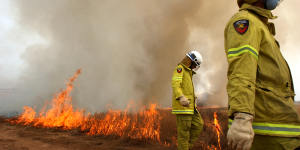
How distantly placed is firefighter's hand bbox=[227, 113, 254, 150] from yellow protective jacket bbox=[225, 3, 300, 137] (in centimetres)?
5

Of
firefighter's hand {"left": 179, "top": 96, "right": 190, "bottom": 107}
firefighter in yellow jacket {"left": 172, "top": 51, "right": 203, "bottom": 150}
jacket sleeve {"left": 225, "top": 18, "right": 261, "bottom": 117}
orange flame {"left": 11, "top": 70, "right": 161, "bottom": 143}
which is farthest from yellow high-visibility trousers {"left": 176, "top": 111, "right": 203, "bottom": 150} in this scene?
jacket sleeve {"left": 225, "top": 18, "right": 261, "bottom": 117}

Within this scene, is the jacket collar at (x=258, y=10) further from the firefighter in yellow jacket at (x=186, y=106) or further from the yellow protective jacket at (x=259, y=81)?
the firefighter in yellow jacket at (x=186, y=106)

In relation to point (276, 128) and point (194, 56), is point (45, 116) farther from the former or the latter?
point (276, 128)

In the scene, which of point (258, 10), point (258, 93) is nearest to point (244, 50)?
point (258, 93)

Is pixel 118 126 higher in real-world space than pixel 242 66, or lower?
lower

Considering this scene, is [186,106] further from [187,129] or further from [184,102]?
[187,129]

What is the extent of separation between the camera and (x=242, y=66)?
1.25m

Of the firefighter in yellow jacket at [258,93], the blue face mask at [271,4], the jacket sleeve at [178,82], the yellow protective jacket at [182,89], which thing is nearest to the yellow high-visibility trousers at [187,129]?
the yellow protective jacket at [182,89]

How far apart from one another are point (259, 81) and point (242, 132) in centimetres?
46

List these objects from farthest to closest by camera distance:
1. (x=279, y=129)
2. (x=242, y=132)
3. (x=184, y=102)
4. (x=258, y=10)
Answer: (x=184, y=102) → (x=258, y=10) → (x=279, y=129) → (x=242, y=132)

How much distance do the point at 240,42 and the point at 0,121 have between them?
10660mm

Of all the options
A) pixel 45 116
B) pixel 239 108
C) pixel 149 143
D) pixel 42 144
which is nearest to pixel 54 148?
pixel 42 144

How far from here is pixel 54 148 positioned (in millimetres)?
4570

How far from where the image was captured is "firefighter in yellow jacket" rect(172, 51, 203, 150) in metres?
3.54
